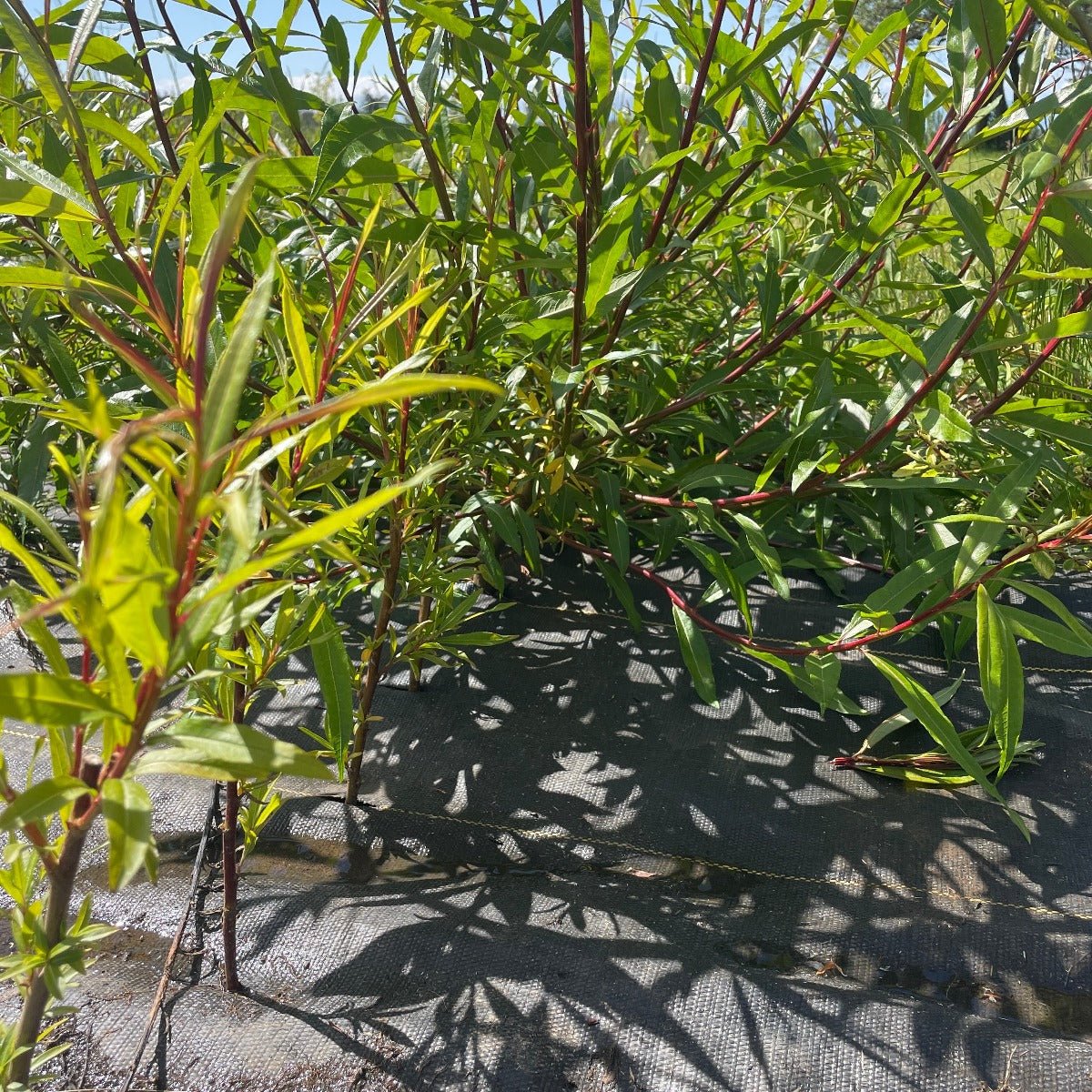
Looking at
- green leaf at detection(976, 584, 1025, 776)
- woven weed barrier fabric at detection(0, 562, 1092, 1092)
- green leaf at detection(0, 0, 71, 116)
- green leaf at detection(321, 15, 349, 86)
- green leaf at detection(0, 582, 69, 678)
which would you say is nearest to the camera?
green leaf at detection(0, 582, 69, 678)

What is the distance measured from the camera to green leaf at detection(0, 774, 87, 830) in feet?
1.50

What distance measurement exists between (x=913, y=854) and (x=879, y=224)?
832 millimetres

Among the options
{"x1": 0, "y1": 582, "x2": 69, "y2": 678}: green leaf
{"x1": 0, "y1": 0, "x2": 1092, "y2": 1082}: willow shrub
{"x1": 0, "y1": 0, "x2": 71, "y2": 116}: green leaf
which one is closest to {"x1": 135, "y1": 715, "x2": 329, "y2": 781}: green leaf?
{"x1": 0, "y1": 0, "x2": 1092, "y2": 1082}: willow shrub

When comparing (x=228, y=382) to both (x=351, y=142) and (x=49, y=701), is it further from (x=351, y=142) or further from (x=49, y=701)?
(x=351, y=142)

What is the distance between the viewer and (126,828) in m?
0.46

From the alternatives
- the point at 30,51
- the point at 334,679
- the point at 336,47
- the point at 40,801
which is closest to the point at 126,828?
the point at 40,801

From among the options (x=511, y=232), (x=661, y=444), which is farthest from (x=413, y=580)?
(x=661, y=444)

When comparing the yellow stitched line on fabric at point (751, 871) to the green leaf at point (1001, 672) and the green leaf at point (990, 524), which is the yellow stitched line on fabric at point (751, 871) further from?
the green leaf at point (990, 524)

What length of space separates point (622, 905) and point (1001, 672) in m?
0.53

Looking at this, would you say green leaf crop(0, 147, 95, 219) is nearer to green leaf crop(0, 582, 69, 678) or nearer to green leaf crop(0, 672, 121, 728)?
green leaf crop(0, 582, 69, 678)

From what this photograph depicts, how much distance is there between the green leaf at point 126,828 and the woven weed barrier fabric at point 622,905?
59cm

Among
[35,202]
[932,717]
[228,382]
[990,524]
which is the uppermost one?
[35,202]

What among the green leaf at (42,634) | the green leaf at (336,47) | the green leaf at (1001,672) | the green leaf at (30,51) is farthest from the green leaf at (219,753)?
the green leaf at (336,47)

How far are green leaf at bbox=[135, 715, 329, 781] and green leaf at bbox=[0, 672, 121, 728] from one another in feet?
0.12
